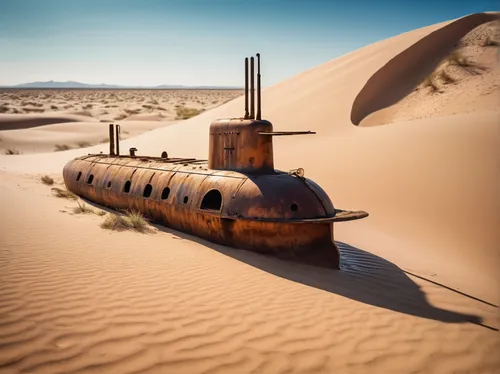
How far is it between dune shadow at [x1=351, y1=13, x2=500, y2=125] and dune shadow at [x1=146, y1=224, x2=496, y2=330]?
1195 cm

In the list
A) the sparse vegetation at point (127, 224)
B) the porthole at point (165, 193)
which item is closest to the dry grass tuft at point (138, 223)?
the sparse vegetation at point (127, 224)

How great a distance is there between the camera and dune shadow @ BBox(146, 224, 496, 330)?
625 centimetres

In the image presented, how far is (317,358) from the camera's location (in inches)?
179

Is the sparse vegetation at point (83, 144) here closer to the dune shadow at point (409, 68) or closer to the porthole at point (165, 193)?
the dune shadow at point (409, 68)

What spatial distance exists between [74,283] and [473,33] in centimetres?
2396

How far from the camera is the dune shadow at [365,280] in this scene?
20.5ft

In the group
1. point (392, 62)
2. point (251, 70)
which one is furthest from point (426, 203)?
point (392, 62)

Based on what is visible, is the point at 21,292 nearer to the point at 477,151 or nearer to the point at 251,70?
the point at 251,70

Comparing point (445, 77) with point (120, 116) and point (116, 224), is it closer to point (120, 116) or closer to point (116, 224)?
point (116, 224)

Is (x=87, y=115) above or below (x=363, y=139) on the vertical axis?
above

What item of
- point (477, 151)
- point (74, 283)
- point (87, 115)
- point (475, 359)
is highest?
point (87, 115)

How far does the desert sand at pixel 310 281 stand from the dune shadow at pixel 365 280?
0.05 m

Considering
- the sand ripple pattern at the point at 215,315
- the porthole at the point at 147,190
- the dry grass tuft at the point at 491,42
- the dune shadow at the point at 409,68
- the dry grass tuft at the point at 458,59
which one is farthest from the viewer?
the dry grass tuft at the point at 491,42

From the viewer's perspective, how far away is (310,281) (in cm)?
704
